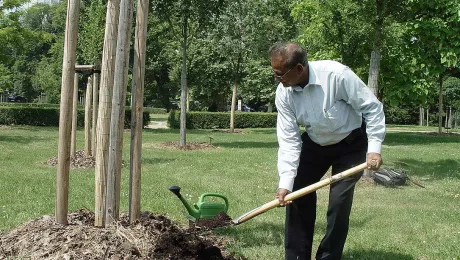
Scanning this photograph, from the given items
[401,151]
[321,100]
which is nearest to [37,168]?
[321,100]

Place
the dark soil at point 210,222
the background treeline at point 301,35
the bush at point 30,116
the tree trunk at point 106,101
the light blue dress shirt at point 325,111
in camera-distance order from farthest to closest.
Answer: the bush at point 30,116
the background treeline at point 301,35
the dark soil at point 210,222
the tree trunk at point 106,101
the light blue dress shirt at point 325,111

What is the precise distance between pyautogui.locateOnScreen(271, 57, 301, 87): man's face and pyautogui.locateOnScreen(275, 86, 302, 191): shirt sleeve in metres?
0.31

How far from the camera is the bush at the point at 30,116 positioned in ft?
88.4

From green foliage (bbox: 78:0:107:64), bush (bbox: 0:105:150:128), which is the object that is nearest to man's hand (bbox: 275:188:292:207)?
green foliage (bbox: 78:0:107:64)

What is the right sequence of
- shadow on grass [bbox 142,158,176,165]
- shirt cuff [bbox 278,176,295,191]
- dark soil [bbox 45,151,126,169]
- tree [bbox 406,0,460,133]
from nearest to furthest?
shirt cuff [bbox 278,176,295,191]
dark soil [bbox 45,151,126,169]
shadow on grass [bbox 142,158,176,165]
tree [bbox 406,0,460,133]

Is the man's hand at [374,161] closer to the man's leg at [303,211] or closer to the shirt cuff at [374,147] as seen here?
the shirt cuff at [374,147]

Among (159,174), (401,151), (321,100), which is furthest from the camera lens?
(401,151)

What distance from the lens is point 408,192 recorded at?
938cm

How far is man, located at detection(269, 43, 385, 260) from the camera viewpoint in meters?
4.21

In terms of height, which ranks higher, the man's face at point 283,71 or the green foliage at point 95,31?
the green foliage at point 95,31

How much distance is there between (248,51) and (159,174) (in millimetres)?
15333

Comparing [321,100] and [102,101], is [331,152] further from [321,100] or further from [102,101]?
[102,101]

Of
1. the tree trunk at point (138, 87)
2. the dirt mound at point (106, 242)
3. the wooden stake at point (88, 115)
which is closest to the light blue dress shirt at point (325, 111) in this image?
the dirt mound at point (106, 242)

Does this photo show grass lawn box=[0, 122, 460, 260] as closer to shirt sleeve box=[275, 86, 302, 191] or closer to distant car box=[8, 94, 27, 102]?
shirt sleeve box=[275, 86, 302, 191]
